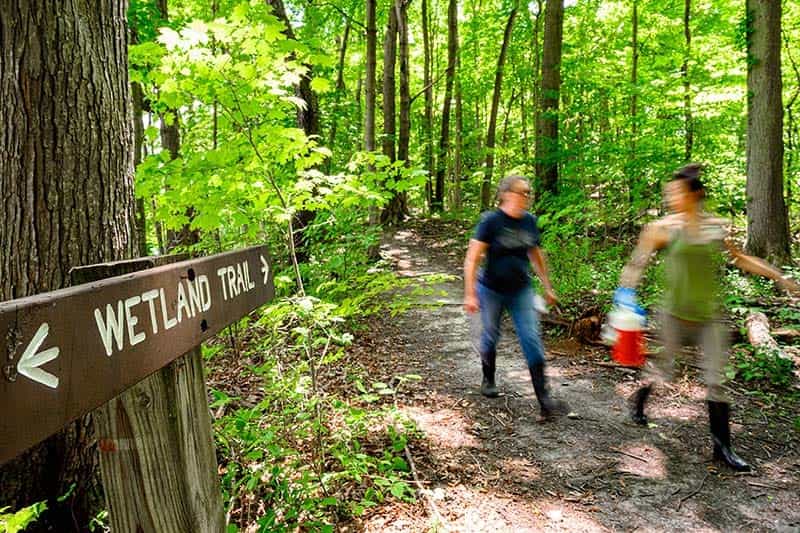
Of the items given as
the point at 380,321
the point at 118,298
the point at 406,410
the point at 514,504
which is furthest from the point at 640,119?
the point at 118,298

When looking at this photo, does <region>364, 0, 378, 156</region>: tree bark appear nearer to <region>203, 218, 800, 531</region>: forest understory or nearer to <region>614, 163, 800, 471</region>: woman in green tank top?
<region>203, 218, 800, 531</region>: forest understory

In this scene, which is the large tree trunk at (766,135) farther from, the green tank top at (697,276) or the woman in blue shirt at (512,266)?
the woman in blue shirt at (512,266)

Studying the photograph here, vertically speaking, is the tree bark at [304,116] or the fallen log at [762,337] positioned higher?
the tree bark at [304,116]

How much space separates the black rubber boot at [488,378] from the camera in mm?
4762

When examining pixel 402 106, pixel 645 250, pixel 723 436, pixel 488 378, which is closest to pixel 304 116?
pixel 488 378

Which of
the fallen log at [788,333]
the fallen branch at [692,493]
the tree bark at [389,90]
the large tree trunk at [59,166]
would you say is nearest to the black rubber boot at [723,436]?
the fallen branch at [692,493]

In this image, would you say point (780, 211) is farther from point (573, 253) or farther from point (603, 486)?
point (603, 486)

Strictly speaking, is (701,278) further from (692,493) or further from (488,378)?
(488,378)

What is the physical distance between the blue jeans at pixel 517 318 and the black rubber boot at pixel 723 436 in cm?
127

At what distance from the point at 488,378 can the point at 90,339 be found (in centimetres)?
424

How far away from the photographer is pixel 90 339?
3.26 feet

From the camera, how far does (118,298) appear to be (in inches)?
42.8

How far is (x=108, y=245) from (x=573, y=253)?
22.5ft

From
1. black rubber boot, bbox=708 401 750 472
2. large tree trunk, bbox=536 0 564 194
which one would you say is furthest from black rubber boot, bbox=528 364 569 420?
large tree trunk, bbox=536 0 564 194
